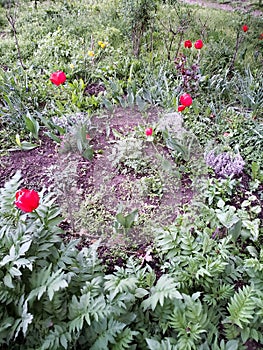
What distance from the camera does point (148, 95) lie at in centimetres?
360

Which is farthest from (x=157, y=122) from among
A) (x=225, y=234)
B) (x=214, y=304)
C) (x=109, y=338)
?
(x=109, y=338)

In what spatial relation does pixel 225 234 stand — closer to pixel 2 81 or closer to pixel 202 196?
pixel 202 196

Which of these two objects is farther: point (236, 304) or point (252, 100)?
point (252, 100)

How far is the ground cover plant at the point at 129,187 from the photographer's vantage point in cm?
170

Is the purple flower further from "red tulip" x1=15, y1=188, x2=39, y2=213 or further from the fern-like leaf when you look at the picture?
"red tulip" x1=15, y1=188, x2=39, y2=213

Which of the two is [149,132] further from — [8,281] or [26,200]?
[8,281]

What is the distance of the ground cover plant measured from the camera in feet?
5.59

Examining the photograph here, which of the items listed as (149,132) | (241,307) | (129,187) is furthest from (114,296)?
(149,132)

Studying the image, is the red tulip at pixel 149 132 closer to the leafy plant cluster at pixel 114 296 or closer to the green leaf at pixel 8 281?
the leafy plant cluster at pixel 114 296

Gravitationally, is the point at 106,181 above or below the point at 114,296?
below

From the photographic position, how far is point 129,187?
279 cm

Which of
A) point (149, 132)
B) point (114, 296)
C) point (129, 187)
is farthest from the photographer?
point (149, 132)

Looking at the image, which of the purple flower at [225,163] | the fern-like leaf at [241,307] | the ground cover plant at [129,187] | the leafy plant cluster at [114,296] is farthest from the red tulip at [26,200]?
the purple flower at [225,163]

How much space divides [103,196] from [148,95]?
1.37 m
